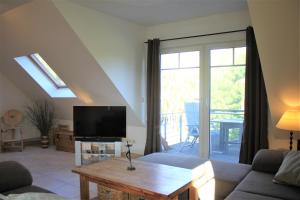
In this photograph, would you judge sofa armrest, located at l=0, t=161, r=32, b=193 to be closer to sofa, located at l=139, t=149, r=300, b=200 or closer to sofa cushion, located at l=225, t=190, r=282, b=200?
sofa, located at l=139, t=149, r=300, b=200

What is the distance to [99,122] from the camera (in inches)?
182

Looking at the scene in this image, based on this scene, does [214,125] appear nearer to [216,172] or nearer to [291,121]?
[291,121]

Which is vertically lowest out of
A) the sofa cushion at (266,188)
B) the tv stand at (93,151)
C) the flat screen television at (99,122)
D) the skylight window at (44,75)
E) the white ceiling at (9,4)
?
the tv stand at (93,151)

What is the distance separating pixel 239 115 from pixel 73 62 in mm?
2872

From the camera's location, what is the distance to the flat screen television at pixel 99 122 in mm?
4598

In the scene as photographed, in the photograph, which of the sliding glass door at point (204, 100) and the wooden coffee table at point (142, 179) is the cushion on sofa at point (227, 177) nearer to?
the wooden coffee table at point (142, 179)

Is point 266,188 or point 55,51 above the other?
point 55,51

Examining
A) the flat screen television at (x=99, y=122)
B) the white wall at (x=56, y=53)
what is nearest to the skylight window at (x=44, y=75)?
the white wall at (x=56, y=53)

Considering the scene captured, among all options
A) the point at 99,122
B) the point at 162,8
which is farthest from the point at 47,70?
the point at 162,8

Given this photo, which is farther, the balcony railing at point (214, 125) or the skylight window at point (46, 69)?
the skylight window at point (46, 69)

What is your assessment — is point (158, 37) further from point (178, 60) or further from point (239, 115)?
point (239, 115)

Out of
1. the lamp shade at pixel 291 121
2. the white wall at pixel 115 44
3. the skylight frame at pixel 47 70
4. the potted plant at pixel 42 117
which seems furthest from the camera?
the potted plant at pixel 42 117

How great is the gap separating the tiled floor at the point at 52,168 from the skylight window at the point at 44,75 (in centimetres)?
127

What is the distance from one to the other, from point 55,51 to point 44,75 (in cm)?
153
